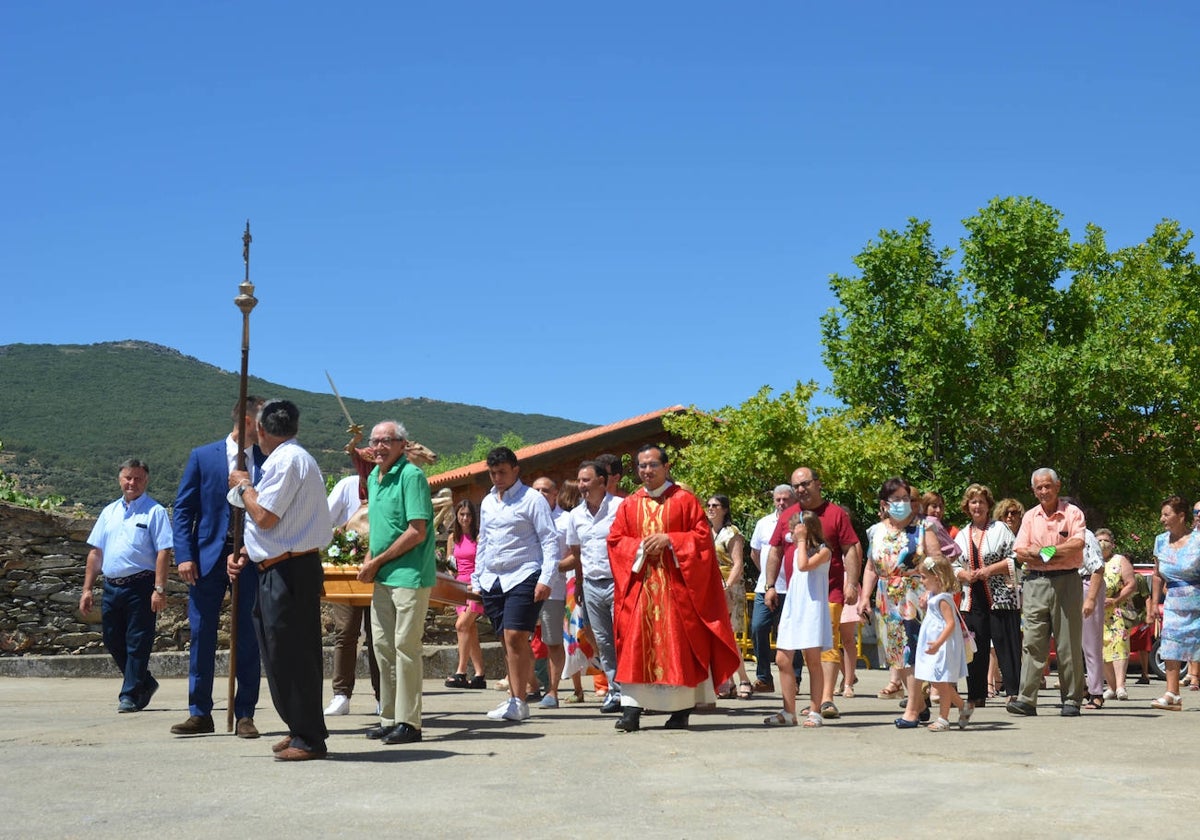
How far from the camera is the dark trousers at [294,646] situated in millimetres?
7277

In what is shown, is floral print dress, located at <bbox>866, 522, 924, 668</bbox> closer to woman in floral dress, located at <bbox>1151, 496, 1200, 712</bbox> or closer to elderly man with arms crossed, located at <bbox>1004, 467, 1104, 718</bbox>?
elderly man with arms crossed, located at <bbox>1004, 467, 1104, 718</bbox>

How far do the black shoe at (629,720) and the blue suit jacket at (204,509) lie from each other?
8.74 ft

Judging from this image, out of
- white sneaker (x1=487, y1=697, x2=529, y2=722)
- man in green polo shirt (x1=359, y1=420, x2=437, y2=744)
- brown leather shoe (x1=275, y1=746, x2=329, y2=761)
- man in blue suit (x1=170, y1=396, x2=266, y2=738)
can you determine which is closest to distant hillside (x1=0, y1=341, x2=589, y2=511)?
white sneaker (x1=487, y1=697, x2=529, y2=722)

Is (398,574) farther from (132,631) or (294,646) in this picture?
(132,631)

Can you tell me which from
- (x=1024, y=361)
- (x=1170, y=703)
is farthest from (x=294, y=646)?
(x=1024, y=361)

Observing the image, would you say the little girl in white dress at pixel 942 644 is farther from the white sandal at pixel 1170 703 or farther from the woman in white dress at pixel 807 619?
the white sandal at pixel 1170 703

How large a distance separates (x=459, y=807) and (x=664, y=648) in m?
Result: 3.77

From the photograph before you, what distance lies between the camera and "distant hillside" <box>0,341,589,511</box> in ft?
311

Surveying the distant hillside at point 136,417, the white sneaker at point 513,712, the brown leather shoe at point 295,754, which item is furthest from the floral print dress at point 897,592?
the distant hillside at point 136,417

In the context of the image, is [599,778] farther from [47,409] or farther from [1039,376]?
[47,409]

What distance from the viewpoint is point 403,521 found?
8297mm

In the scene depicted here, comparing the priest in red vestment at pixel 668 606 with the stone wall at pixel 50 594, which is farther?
the stone wall at pixel 50 594

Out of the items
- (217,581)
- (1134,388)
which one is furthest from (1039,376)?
(217,581)

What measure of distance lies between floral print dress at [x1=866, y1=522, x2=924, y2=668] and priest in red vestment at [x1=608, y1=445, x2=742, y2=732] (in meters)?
1.47
